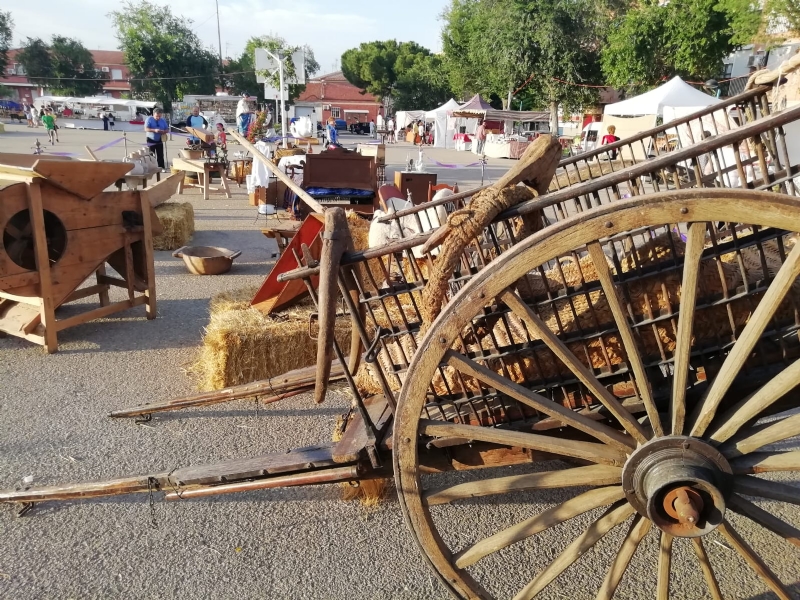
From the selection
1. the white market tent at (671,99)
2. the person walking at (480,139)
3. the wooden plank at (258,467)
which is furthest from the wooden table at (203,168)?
the person walking at (480,139)

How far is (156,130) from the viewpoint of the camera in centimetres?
1380

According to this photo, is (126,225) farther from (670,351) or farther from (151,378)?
(670,351)

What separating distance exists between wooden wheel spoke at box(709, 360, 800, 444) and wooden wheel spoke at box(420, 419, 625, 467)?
0.96 feet

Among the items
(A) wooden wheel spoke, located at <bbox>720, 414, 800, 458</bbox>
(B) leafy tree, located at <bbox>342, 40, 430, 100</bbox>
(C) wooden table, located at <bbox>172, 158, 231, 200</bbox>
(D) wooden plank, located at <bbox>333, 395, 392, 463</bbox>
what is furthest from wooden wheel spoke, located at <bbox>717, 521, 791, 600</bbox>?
(B) leafy tree, located at <bbox>342, 40, 430, 100</bbox>

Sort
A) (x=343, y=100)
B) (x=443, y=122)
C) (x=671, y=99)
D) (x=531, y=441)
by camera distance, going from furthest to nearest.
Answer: (x=343, y=100), (x=443, y=122), (x=671, y=99), (x=531, y=441)

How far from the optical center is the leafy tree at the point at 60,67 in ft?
179

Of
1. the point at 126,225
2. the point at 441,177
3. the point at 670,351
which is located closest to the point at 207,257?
the point at 126,225

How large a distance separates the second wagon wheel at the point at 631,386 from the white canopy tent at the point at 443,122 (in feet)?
105

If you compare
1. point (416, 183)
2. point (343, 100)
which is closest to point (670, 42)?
point (416, 183)

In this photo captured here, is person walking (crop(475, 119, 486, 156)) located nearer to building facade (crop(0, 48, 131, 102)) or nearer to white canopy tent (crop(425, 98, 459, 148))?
white canopy tent (crop(425, 98, 459, 148))

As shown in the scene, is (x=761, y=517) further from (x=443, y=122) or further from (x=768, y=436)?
(x=443, y=122)

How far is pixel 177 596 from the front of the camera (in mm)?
2232

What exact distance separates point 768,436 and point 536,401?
67 cm

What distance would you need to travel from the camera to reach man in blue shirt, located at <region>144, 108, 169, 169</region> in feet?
45.0
